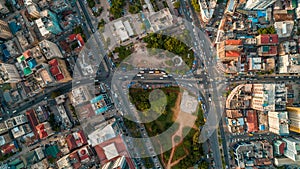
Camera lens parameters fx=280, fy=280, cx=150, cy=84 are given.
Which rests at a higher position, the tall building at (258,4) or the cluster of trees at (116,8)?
the cluster of trees at (116,8)

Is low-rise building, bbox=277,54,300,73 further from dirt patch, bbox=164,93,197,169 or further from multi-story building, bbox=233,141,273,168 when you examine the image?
dirt patch, bbox=164,93,197,169

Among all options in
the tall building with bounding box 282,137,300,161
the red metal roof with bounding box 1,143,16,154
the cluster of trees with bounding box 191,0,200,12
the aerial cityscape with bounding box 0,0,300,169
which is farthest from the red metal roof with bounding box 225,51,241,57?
the red metal roof with bounding box 1,143,16,154

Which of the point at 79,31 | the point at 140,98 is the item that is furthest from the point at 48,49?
the point at 140,98

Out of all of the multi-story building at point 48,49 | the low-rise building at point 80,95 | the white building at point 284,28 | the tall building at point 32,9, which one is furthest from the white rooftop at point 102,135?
the white building at point 284,28

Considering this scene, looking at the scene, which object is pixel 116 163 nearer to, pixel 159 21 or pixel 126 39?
pixel 126 39

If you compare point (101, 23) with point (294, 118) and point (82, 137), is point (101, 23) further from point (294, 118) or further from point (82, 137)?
point (294, 118)

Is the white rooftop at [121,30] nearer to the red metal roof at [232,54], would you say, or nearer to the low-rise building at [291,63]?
the red metal roof at [232,54]
